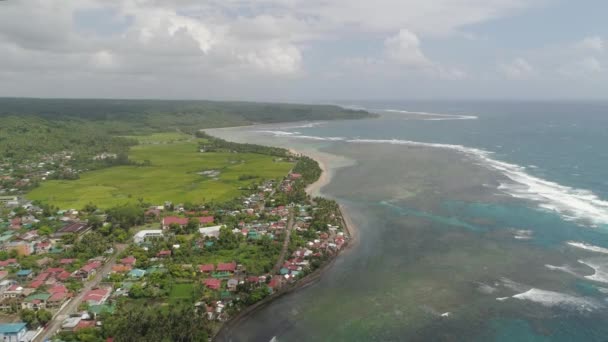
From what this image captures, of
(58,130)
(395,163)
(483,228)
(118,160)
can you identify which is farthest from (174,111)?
(483,228)

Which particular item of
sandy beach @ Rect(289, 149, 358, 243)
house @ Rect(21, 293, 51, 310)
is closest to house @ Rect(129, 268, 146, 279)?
house @ Rect(21, 293, 51, 310)

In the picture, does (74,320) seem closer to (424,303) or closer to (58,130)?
(424,303)

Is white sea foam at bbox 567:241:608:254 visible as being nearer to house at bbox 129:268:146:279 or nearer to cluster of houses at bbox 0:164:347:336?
cluster of houses at bbox 0:164:347:336

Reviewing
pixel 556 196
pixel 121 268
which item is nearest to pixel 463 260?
pixel 556 196

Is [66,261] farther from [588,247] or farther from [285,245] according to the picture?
[588,247]

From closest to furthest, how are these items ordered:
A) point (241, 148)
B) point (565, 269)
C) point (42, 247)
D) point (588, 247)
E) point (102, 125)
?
1. point (565, 269)
2. point (588, 247)
3. point (42, 247)
4. point (241, 148)
5. point (102, 125)

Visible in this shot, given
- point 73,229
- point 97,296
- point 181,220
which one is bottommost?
point 97,296
